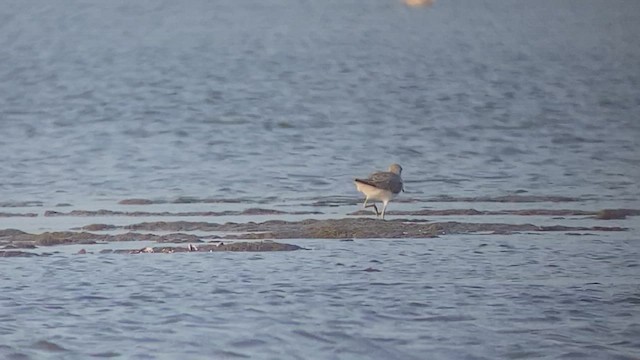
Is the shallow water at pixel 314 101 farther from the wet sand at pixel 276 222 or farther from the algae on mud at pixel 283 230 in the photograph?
the algae on mud at pixel 283 230

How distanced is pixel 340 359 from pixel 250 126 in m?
22.0

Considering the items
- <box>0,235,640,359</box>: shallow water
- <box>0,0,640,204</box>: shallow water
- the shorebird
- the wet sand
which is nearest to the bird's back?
the shorebird

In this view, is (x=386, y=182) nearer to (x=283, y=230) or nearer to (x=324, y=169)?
(x=283, y=230)

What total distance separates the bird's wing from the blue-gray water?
99 centimetres

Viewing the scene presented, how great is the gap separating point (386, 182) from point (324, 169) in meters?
6.05

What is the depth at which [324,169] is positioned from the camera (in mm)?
24406

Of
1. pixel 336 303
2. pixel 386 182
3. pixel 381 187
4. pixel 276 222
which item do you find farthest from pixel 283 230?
pixel 336 303

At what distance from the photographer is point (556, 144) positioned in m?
29.1

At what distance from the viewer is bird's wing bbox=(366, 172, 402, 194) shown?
1833 cm

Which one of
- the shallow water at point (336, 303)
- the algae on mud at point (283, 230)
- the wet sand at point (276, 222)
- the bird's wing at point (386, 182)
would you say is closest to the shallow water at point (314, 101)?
the wet sand at point (276, 222)

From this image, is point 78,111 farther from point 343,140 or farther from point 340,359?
point 340,359

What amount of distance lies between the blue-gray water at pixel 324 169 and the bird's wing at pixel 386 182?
3.25ft

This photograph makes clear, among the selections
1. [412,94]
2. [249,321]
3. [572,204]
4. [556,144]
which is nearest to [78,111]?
[412,94]

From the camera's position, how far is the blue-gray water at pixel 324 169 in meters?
11.8
